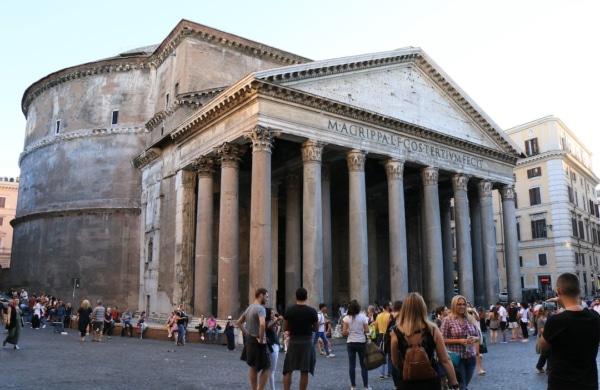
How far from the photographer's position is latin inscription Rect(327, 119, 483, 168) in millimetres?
19062

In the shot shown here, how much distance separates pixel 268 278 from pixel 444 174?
10872 mm

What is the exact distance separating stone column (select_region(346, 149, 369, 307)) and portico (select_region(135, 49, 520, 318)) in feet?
0.12

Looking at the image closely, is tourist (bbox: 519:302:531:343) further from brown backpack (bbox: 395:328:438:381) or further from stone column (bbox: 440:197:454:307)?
brown backpack (bbox: 395:328:438:381)

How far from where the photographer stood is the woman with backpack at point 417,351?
3.84 m

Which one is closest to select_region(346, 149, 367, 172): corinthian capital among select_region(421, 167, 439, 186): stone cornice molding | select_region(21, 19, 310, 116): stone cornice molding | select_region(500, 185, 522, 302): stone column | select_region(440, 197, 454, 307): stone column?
select_region(421, 167, 439, 186): stone cornice molding

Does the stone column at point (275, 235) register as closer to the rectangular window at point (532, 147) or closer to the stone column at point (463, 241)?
the stone column at point (463, 241)

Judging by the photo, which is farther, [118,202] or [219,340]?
[118,202]

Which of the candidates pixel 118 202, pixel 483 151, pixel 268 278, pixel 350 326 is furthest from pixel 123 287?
pixel 350 326

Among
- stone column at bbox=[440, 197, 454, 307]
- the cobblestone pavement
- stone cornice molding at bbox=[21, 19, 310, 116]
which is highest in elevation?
stone cornice molding at bbox=[21, 19, 310, 116]

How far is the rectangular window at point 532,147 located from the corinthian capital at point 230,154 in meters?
25.5

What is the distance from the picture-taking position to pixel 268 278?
16328mm

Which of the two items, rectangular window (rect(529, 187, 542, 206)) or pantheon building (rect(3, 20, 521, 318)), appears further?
rectangular window (rect(529, 187, 542, 206))

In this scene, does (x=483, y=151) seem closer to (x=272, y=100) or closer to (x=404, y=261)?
(x=404, y=261)

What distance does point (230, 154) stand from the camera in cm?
1853
